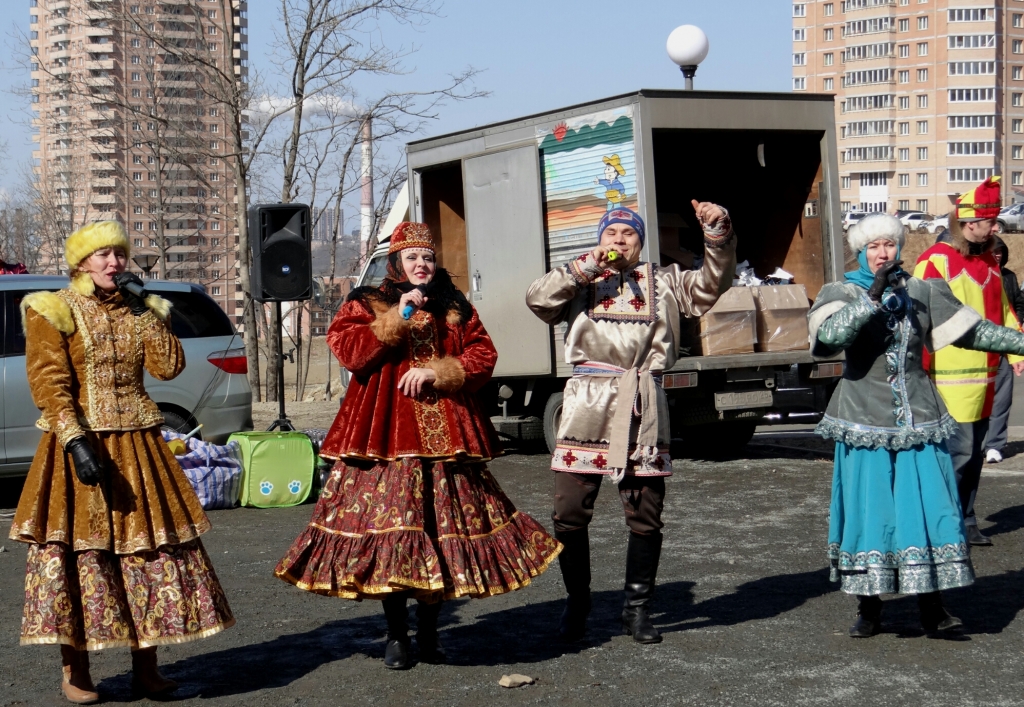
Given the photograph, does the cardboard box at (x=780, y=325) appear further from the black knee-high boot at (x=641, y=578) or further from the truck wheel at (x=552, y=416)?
the black knee-high boot at (x=641, y=578)

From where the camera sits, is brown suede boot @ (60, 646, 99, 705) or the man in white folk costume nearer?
brown suede boot @ (60, 646, 99, 705)

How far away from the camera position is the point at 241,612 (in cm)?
612

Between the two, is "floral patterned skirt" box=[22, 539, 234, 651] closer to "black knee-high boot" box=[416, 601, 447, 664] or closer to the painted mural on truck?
"black knee-high boot" box=[416, 601, 447, 664]

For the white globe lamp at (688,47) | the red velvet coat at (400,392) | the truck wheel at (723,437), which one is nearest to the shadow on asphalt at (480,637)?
the red velvet coat at (400,392)

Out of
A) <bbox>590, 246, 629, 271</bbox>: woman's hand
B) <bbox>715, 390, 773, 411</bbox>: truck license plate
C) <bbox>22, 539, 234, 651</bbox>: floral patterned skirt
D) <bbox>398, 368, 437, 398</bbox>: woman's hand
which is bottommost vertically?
<bbox>22, 539, 234, 651</bbox>: floral patterned skirt

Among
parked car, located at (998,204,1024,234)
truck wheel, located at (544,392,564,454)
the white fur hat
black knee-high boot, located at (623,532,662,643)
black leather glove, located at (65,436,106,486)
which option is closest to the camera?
black leather glove, located at (65,436,106,486)

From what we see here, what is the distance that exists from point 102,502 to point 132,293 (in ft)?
2.54

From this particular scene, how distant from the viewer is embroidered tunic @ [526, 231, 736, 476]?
5.23m

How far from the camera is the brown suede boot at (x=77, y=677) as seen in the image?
15.2 ft

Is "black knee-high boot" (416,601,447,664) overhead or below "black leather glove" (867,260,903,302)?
below

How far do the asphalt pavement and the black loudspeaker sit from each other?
496cm

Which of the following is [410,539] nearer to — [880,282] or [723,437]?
[880,282]

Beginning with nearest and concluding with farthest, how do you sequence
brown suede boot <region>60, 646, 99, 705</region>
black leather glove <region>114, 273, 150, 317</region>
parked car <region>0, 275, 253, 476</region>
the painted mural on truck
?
brown suede boot <region>60, 646, 99, 705</region>, black leather glove <region>114, 273, 150, 317</region>, parked car <region>0, 275, 253, 476</region>, the painted mural on truck

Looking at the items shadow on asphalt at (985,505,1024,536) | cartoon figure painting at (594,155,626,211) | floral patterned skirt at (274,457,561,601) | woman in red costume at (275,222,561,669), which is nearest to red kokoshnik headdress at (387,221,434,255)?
woman in red costume at (275,222,561,669)
